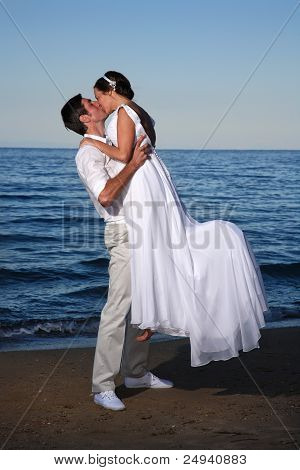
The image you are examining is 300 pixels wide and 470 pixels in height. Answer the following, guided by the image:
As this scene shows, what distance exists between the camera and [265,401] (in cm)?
515

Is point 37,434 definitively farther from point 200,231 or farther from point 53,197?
point 53,197

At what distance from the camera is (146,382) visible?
5.45 meters

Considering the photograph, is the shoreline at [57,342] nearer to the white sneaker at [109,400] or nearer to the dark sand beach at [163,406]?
the dark sand beach at [163,406]

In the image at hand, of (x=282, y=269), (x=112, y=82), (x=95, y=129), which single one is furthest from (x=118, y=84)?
(x=282, y=269)

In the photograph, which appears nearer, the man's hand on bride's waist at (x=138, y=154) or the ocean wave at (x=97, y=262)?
the man's hand on bride's waist at (x=138, y=154)

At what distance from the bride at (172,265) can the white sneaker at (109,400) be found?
48cm

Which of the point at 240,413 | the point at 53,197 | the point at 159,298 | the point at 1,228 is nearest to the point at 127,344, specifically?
the point at 159,298

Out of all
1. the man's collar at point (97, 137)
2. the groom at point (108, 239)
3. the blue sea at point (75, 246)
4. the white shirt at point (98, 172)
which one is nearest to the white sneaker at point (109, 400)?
the groom at point (108, 239)

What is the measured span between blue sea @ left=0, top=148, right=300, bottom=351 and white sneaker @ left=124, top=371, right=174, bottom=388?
6.29ft

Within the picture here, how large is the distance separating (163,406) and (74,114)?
194 cm

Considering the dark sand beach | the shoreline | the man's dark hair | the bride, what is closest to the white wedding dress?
the bride

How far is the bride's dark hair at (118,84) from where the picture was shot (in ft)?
16.2

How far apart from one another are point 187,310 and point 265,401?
81 cm

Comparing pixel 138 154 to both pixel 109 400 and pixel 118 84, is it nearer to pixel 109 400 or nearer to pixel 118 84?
pixel 118 84
